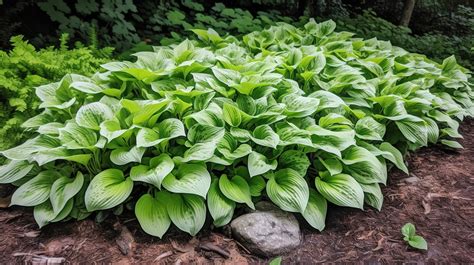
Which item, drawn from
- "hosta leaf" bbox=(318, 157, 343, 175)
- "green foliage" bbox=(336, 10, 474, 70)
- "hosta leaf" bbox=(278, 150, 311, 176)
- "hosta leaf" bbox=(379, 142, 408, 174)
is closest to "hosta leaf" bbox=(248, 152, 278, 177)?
"hosta leaf" bbox=(278, 150, 311, 176)

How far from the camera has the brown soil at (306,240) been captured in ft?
6.01

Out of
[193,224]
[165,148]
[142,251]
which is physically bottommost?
[142,251]

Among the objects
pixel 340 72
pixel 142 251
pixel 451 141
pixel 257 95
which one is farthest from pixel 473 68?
pixel 142 251

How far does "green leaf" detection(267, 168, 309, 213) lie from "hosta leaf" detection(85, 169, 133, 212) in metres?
0.84

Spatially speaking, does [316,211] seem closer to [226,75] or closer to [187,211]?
[187,211]

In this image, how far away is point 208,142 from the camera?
2088mm

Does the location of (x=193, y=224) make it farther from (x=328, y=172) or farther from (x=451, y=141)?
(x=451, y=141)

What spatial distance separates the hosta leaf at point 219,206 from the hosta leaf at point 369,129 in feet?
3.55

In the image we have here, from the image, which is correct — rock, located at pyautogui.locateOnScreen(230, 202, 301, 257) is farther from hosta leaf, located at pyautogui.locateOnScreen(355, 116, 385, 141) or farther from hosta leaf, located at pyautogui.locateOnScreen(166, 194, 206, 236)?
hosta leaf, located at pyautogui.locateOnScreen(355, 116, 385, 141)

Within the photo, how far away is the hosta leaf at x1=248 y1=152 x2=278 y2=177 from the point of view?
1.99 metres

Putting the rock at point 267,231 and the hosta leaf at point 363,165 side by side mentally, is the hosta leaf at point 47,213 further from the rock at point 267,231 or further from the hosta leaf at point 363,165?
the hosta leaf at point 363,165

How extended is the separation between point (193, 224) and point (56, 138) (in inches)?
40.4

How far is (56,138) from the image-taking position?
6.94 ft

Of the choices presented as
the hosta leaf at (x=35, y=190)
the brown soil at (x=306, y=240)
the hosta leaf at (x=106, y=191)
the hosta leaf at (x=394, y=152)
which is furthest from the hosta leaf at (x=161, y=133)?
the hosta leaf at (x=394, y=152)
